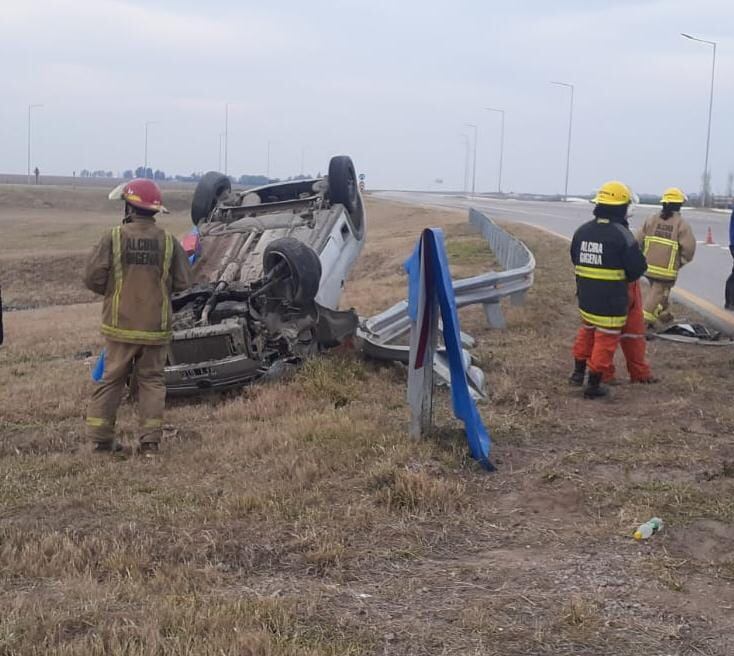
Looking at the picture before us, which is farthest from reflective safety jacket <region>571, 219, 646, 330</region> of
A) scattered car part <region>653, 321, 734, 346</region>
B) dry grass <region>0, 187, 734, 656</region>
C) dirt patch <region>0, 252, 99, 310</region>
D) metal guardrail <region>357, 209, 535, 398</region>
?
dirt patch <region>0, 252, 99, 310</region>

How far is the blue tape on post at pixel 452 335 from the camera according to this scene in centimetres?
506

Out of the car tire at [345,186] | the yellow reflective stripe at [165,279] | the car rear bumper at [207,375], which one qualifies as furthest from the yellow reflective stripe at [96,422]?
the car tire at [345,186]

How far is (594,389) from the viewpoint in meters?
6.71

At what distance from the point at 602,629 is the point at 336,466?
2.01m

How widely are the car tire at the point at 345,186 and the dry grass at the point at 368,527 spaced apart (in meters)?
2.59

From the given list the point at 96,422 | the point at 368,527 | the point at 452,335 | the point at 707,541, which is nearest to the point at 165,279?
the point at 96,422

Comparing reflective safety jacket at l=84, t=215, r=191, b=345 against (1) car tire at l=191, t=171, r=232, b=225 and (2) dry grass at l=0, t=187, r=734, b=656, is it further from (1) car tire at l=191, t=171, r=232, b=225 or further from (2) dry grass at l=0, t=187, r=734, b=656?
(1) car tire at l=191, t=171, r=232, b=225

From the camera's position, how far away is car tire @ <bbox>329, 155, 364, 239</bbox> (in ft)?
30.0

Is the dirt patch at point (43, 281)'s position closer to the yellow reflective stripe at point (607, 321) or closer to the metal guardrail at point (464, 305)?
the metal guardrail at point (464, 305)

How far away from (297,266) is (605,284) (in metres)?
2.30

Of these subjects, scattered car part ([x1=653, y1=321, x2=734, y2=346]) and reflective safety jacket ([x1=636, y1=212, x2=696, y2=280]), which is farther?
reflective safety jacket ([x1=636, y1=212, x2=696, y2=280])

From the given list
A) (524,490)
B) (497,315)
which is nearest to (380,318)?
(497,315)

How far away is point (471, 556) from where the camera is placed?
13.0ft

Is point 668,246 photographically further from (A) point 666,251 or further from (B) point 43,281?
(B) point 43,281
